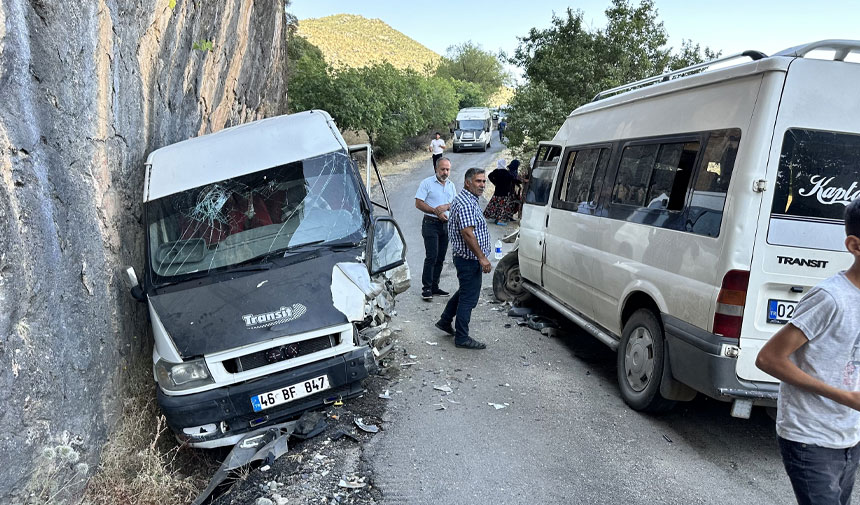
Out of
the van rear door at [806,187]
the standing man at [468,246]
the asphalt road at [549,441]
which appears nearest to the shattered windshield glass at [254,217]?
the standing man at [468,246]

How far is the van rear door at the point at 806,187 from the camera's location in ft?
11.2

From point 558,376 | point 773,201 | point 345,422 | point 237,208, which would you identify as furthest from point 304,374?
point 773,201

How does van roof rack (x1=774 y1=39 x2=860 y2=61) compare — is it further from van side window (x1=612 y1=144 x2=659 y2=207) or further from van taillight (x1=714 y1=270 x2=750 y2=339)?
van taillight (x1=714 y1=270 x2=750 y2=339)

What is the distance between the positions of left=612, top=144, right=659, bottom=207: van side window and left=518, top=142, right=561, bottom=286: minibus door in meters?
1.55

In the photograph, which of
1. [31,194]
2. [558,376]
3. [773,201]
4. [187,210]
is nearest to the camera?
[773,201]

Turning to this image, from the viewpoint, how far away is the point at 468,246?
5.86 m

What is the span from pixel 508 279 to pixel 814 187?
4789mm

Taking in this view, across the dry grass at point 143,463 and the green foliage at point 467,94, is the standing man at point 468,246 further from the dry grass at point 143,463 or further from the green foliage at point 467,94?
the green foliage at point 467,94

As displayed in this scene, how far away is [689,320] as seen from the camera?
→ 386 cm

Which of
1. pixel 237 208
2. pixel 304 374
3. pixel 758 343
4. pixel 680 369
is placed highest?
pixel 237 208

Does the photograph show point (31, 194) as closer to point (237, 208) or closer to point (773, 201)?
point (237, 208)

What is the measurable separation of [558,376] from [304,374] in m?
2.50

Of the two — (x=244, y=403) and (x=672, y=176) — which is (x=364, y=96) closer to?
(x=672, y=176)

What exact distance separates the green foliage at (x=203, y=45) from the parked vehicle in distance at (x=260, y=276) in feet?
11.2
